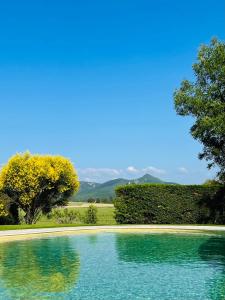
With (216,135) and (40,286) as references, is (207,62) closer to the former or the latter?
(216,135)

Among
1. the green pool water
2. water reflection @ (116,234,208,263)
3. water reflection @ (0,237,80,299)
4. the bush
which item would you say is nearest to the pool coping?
the green pool water

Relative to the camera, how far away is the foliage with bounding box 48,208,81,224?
40531 millimetres

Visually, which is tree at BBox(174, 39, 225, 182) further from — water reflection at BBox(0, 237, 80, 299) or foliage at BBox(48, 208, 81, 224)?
foliage at BBox(48, 208, 81, 224)

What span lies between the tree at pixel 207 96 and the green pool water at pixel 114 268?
21.3ft

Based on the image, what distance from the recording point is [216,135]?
92.5 ft

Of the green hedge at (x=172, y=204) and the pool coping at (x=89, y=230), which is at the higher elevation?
the green hedge at (x=172, y=204)

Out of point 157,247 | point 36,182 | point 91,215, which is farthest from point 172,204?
point 157,247

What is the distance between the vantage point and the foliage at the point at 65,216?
40.5m

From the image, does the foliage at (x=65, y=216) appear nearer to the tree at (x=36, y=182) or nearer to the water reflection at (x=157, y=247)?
the tree at (x=36, y=182)

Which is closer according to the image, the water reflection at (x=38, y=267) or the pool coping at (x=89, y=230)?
the water reflection at (x=38, y=267)

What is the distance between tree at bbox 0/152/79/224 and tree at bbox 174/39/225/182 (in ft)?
47.8

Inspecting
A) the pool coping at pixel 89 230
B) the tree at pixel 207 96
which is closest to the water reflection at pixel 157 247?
the pool coping at pixel 89 230

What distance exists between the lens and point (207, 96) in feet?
93.4

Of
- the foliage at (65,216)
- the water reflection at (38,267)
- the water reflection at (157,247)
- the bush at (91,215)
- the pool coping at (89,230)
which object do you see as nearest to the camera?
the water reflection at (38,267)
